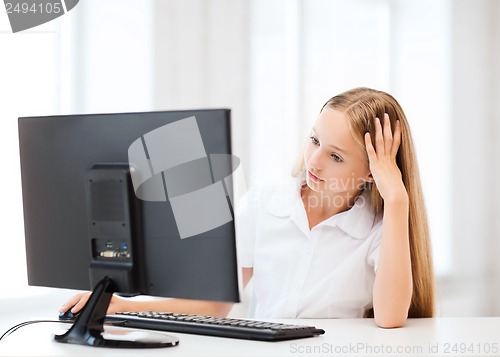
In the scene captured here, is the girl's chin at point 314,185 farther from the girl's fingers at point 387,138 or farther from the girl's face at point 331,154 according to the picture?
the girl's fingers at point 387,138

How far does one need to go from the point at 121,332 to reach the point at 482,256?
9.52 feet

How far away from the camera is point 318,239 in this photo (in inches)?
74.4

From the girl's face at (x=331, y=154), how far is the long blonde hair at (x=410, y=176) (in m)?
0.02

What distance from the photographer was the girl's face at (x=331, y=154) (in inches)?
69.9

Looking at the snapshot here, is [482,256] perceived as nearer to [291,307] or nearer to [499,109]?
[499,109]

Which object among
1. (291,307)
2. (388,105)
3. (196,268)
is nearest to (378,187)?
(388,105)

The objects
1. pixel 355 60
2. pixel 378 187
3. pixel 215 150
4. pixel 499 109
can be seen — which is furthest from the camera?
pixel 499 109

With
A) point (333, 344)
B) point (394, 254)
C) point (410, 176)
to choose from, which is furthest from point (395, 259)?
point (333, 344)

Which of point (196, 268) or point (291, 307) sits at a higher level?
point (196, 268)

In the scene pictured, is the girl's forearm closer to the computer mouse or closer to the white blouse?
the white blouse

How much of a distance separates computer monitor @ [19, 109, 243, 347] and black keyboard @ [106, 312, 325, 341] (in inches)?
4.3

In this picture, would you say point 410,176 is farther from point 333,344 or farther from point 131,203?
point 131,203

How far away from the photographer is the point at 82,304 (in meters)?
1.61

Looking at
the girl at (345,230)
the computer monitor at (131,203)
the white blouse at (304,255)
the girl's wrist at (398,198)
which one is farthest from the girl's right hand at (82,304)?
the girl's wrist at (398,198)
